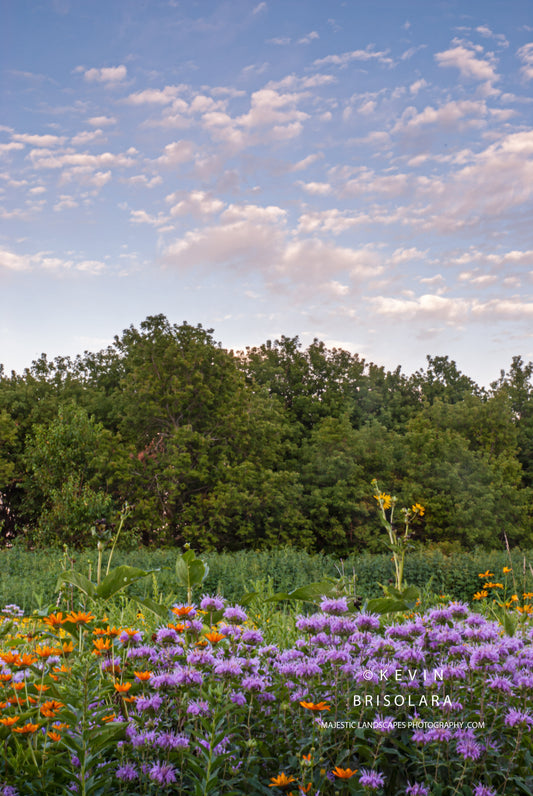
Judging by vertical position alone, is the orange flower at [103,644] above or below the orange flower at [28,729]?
above

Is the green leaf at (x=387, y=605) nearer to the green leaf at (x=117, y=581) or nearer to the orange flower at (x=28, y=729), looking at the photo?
the green leaf at (x=117, y=581)

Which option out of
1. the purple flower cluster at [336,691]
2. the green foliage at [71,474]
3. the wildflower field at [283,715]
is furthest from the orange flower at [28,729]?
the green foliage at [71,474]

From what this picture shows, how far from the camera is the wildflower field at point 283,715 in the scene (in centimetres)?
160

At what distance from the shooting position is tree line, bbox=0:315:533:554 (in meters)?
16.6

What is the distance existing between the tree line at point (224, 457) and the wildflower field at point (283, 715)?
11.2 m

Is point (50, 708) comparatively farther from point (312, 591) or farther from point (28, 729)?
point (312, 591)

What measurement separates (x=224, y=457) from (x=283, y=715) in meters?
16.0

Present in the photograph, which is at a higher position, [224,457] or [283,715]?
[224,457]

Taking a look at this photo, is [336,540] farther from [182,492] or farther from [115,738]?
[115,738]

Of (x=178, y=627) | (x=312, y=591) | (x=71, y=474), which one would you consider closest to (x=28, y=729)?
(x=178, y=627)

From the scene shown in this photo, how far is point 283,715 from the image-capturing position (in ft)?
6.12

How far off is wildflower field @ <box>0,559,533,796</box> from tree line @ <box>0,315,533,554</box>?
1123 cm

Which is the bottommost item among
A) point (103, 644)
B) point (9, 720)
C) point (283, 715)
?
point (283, 715)

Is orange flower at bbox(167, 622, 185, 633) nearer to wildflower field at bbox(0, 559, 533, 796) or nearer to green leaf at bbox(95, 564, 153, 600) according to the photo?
wildflower field at bbox(0, 559, 533, 796)
